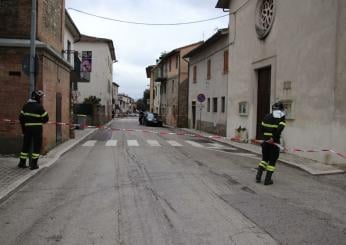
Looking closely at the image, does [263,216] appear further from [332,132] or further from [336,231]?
[332,132]

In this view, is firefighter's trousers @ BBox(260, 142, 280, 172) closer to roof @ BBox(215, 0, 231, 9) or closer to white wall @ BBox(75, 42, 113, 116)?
roof @ BBox(215, 0, 231, 9)

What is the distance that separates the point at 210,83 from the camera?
33.0 metres

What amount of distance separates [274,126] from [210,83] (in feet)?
75.4

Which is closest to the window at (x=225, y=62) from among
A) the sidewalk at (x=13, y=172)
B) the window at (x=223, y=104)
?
the window at (x=223, y=104)

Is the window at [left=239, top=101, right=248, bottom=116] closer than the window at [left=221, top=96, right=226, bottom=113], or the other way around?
the window at [left=239, top=101, right=248, bottom=116]

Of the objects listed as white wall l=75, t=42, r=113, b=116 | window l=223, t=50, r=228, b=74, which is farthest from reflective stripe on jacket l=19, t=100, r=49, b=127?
white wall l=75, t=42, r=113, b=116

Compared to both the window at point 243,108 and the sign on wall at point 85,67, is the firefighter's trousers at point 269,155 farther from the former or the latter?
the sign on wall at point 85,67

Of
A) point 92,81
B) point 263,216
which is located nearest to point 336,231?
point 263,216

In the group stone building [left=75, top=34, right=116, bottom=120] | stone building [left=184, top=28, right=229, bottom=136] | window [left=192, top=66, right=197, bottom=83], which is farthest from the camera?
stone building [left=75, top=34, right=116, bottom=120]

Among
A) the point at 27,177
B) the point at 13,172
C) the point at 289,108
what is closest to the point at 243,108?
the point at 289,108

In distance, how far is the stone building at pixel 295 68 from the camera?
13742mm

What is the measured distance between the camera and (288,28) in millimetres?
17484

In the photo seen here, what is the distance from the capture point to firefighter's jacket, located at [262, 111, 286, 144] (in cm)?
1013

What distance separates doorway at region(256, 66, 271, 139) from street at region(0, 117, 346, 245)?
27.1ft
